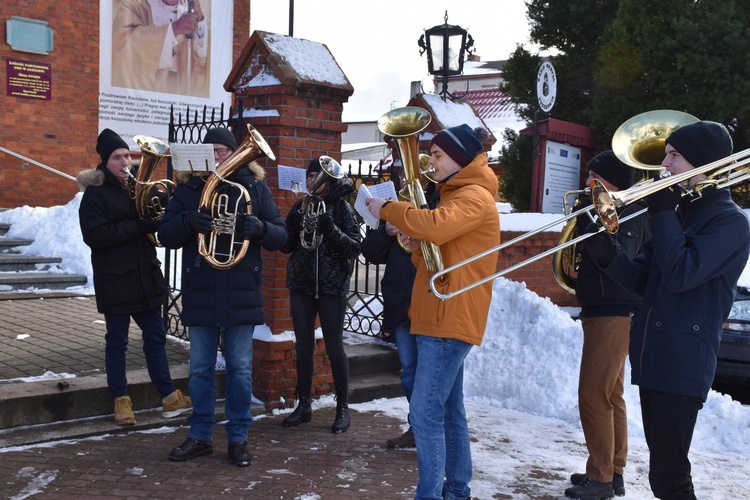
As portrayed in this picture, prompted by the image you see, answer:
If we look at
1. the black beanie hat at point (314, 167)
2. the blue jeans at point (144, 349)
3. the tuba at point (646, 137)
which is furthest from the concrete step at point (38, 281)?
the tuba at point (646, 137)

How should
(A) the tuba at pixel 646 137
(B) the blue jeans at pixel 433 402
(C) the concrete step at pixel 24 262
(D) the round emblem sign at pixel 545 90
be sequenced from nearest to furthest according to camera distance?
1. (A) the tuba at pixel 646 137
2. (B) the blue jeans at pixel 433 402
3. (D) the round emblem sign at pixel 545 90
4. (C) the concrete step at pixel 24 262

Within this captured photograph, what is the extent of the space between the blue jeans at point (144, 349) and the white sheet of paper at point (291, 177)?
1.31 m

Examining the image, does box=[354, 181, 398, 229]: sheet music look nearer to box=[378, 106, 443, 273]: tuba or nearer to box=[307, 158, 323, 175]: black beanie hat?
box=[378, 106, 443, 273]: tuba

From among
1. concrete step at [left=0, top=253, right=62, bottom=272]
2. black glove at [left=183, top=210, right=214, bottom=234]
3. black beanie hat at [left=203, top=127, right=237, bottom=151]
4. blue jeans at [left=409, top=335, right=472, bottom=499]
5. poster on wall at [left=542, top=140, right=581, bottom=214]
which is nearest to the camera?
blue jeans at [left=409, top=335, right=472, bottom=499]

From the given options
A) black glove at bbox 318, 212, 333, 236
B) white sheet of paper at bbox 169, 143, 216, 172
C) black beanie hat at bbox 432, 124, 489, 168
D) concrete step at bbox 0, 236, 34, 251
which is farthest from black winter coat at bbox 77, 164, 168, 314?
concrete step at bbox 0, 236, 34, 251

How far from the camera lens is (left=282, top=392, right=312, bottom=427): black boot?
18.4 ft

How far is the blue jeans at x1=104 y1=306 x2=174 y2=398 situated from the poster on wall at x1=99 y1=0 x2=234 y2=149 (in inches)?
326

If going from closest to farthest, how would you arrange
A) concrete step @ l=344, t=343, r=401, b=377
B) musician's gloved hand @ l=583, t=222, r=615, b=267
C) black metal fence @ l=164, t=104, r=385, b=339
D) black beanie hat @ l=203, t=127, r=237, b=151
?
musician's gloved hand @ l=583, t=222, r=615, b=267 < black beanie hat @ l=203, t=127, r=237, b=151 < black metal fence @ l=164, t=104, r=385, b=339 < concrete step @ l=344, t=343, r=401, b=377

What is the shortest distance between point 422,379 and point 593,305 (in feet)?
3.92

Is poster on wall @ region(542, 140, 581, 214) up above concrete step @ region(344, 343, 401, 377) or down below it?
above

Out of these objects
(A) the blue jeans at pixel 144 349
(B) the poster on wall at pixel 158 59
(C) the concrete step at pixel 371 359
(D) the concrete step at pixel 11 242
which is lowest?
(C) the concrete step at pixel 371 359

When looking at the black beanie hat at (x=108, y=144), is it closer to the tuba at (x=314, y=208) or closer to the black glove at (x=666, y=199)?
the tuba at (x=314, y=208)

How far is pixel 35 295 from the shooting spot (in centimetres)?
922

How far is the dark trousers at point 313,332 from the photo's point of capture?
18.1 feet
